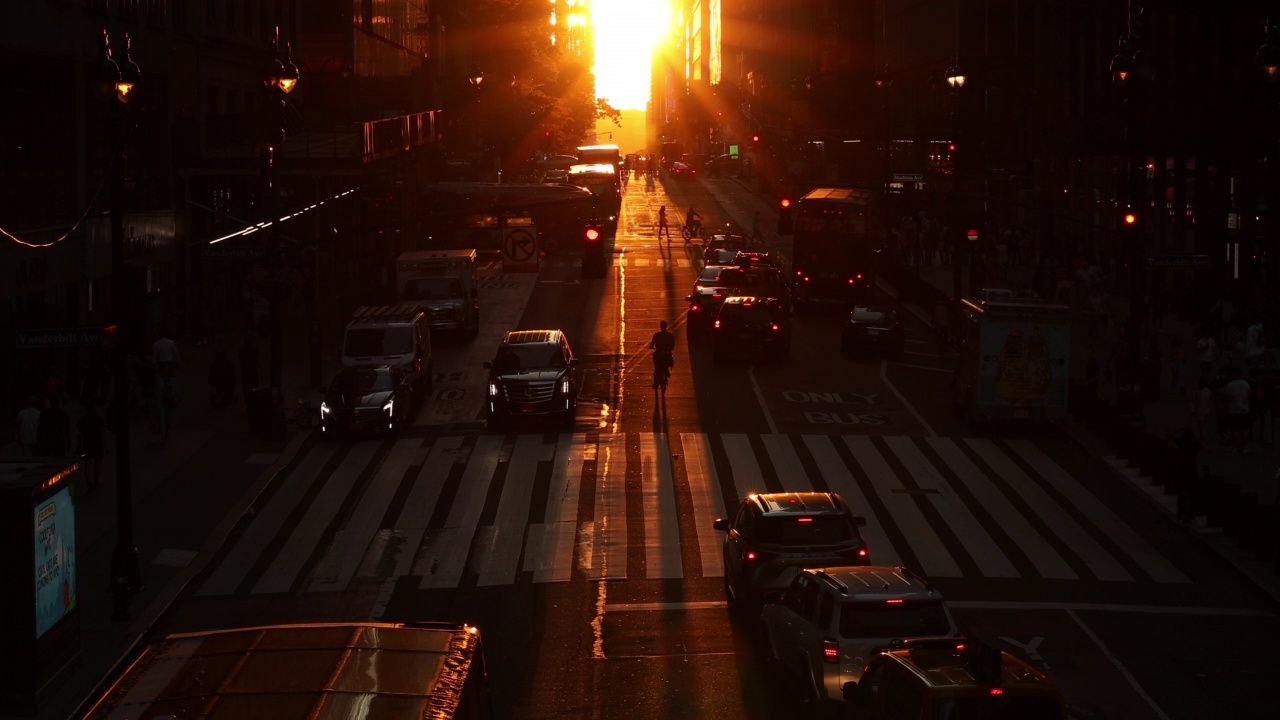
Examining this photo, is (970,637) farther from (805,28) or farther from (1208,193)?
(805,28)

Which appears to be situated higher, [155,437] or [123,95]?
[123,95]

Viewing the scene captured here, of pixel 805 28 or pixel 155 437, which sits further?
pixel 805 28

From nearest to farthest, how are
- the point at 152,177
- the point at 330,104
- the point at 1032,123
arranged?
the point at 152,177 < the point at 330,104 < the point at 1032,123

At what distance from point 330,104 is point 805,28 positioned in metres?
84.1

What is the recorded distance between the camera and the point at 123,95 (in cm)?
2244

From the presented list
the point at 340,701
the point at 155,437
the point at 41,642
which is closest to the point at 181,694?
the point at 340,701

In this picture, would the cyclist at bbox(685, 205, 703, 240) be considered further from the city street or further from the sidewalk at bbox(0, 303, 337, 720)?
the city street

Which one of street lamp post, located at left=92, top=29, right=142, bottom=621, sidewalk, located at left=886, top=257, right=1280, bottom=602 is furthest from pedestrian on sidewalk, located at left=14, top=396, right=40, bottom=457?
sidewalk, located at left=886, top=257, right=1280, bottom=602

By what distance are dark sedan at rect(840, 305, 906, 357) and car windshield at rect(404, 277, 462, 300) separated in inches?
514

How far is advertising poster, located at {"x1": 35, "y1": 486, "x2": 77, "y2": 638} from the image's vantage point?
17.1 metres

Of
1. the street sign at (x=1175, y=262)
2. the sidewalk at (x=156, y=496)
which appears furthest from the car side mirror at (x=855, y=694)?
the street sign at (x=1175, y=262)

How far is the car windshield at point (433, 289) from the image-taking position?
5034cm

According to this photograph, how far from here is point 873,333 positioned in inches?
1818

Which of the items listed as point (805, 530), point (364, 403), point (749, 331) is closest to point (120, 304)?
point (805, 530)
